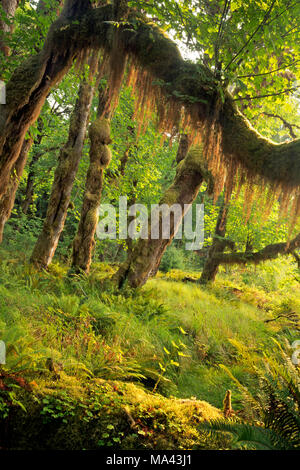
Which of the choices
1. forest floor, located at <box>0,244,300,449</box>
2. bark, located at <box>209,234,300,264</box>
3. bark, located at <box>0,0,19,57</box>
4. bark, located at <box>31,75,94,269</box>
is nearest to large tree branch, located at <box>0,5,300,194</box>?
forest floor, located at <box>0,244,300,449</box>

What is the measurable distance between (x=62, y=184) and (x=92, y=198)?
1.23m

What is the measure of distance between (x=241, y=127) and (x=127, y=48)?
2033 millimetres

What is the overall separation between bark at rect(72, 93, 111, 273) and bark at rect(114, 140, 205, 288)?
4.60 ft

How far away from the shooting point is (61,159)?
9172mm

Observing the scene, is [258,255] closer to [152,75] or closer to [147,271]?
[147,271]

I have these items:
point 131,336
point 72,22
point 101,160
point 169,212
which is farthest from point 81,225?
point 72,22

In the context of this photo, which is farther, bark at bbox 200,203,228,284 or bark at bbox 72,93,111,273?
bark at bbox 200,203,228,284

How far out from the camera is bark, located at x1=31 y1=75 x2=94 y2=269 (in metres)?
9.02

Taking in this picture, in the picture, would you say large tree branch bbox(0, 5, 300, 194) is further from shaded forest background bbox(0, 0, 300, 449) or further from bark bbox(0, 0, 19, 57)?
bark bbox(0, 0, 19, 57)

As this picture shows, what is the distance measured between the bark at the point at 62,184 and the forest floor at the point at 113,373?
1590 mm

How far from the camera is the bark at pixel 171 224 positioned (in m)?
7.43

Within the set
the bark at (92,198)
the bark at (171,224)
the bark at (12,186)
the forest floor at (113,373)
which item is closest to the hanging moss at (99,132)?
the bark at (92,198)

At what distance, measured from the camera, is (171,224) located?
7.55 meters

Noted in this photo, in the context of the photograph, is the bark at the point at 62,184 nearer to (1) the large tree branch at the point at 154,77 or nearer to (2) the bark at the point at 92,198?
(2) the bark at the point at 92,198
